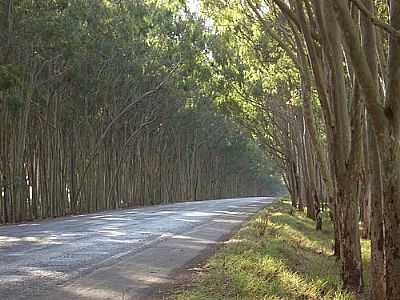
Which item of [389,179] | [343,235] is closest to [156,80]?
[343,235]

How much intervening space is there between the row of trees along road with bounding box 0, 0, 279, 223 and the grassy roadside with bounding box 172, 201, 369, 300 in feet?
17.4

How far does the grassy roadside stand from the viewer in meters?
8.20

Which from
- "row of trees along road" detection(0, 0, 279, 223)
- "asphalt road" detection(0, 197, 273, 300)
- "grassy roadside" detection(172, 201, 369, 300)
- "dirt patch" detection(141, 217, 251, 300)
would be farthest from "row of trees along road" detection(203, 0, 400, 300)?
"asphalt road" detection(0, 197, 273, 300)

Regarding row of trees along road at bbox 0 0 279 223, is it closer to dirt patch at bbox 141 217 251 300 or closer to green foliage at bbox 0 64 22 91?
green foliage at bbox 0 64 22 91

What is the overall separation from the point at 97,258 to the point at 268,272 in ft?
12.4

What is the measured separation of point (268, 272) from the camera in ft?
32.0

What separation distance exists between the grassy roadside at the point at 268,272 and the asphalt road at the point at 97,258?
2.89ft

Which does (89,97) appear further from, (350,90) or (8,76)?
(350,90)

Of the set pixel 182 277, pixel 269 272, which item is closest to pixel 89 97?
pixel 182 277

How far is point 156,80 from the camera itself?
3522 cm

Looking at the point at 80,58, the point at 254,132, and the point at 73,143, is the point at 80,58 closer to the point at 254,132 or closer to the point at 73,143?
the point at 73,143

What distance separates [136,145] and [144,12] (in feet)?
59.9

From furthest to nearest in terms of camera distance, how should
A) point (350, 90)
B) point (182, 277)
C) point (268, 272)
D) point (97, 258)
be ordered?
point (350, 90) → point (97, 258) → point (182, 277) → point (268, 272)

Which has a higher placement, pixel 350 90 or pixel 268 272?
pixel 350 90
